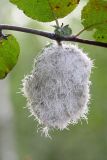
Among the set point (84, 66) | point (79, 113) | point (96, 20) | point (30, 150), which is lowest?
point (30, 150)

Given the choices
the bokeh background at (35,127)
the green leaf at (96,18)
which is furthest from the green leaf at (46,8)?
the bokeh background at (35,127)

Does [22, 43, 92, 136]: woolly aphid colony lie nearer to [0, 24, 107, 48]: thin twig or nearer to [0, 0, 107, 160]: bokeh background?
[0, 24, 107, 48]: thin twig

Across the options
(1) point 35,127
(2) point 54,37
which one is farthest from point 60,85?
(1) point 35,127

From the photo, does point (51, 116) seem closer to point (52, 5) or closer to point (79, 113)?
point (79, 113)

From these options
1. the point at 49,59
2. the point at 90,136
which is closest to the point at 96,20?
the point at 49,59

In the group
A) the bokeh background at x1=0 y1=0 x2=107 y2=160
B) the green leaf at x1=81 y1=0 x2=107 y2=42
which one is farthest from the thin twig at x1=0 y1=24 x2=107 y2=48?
the bokeh background at x1=0 y1=0 x2=107 y2=160

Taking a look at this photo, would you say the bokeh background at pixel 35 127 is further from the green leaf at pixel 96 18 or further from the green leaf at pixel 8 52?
the green leaf at pixel 96 18
